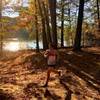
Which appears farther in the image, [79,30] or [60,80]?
[79,30]

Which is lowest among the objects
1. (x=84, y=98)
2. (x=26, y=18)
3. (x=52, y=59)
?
(x=84, y=98)

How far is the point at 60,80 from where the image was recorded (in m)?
14.5

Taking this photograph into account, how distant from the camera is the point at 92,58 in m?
18.9

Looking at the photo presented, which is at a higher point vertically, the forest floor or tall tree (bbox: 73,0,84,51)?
tall tree (bbox: 73,0,84,51)

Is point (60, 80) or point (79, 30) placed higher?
point (79, 30)

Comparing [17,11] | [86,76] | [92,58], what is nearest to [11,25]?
[17,11]

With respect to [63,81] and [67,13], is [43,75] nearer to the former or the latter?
[63,81]

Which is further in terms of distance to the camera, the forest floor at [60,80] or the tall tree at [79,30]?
the tall tree at [79,30]

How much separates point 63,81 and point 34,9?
16.6 meters

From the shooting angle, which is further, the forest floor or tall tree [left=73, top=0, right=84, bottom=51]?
tall tree [left=73, top=0, right=84, bottom=51]

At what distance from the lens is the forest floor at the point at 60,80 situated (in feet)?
40.0

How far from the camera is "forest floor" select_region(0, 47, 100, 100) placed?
40.0 ft

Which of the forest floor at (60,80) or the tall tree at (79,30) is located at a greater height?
the tall tree at (79,30)

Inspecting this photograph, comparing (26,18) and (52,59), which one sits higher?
(26,18)
